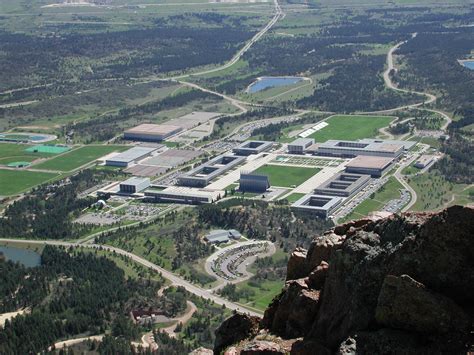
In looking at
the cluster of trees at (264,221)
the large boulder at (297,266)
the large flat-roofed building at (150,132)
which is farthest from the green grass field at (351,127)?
the large boulder at (297,266)

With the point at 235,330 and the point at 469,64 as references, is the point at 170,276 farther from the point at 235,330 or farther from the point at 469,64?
the point at 469,64

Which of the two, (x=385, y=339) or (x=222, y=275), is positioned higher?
(x=385, y=339)

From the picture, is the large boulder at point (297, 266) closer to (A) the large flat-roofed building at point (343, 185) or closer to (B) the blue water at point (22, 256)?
(B) the blue water at point (22, 256)

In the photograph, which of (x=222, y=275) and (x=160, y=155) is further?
(x=160, y=155)

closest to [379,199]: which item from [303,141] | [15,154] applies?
[303,141]

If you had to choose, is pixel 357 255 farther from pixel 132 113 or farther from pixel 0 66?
pixel 0 66

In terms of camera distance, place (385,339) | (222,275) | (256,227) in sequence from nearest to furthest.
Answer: (385,339)
(222,275)
(256,227)

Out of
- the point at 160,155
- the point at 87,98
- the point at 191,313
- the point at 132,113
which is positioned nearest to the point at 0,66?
the point at 87,98
